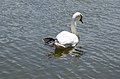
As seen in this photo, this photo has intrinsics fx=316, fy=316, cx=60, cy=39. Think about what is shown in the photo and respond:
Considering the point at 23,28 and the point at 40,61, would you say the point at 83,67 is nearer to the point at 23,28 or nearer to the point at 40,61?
the point at 40,61

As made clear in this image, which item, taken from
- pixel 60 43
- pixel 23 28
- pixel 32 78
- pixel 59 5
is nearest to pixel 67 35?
pixel 60 43

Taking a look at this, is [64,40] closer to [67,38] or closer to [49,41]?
[67,38]

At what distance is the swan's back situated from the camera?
623 inches

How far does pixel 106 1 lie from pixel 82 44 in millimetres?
9112

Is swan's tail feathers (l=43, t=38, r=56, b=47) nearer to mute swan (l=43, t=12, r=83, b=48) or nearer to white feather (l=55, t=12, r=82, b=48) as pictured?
mute swan (l=43, t=12, r=83, b=48)

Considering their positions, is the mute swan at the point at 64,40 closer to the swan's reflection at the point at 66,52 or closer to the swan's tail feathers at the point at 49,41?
the swan's tail feathers at the point at 49,41

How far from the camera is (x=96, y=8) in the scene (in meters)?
22.5

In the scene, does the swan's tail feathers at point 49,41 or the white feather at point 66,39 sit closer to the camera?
the swan's tail feathers at point 49,41

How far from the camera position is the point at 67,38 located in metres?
16.2

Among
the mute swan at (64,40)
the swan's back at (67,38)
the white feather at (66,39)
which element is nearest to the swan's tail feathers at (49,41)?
the mute swan at (64,40)

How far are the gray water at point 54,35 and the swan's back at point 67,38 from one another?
0.34 metres

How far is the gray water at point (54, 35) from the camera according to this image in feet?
41.8

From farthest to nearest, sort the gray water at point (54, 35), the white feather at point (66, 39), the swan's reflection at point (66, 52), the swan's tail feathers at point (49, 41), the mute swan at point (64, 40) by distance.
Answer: the white feather at point (66, 39), the mute swan at point (64, 40), the swan's tail feathers at point (49, 41), the swan's reflection at point (66, 52), the gray water at point (54, 35)

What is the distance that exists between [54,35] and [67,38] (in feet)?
3.21
